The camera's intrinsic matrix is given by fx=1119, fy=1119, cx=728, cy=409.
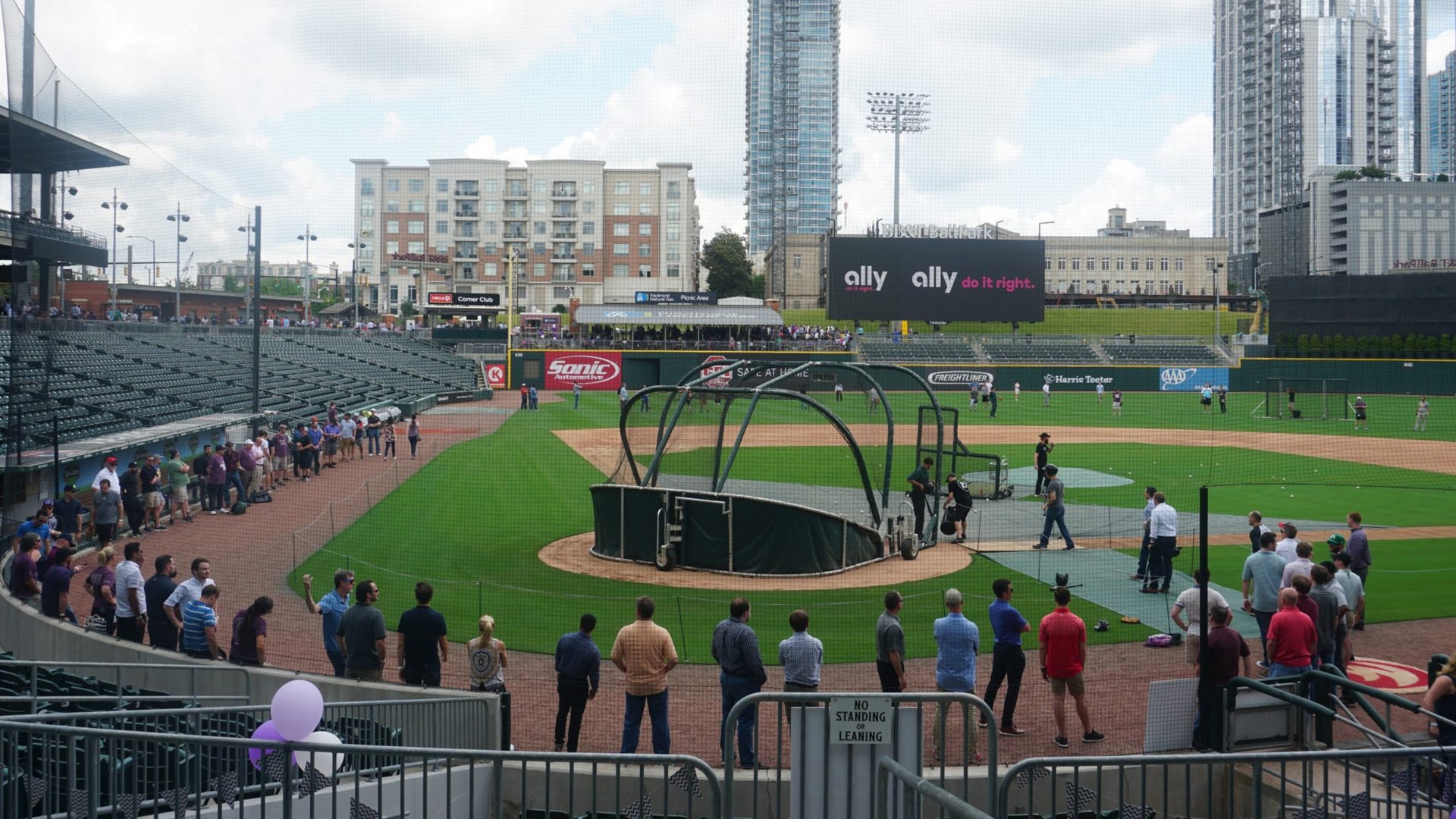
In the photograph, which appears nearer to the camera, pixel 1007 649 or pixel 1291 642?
pixel 1291 642

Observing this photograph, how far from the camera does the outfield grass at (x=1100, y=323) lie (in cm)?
7245

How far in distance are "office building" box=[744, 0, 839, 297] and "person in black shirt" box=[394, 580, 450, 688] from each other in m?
178

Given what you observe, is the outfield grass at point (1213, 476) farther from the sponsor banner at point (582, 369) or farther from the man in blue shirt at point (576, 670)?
the sponsor banner at point (582, 369)

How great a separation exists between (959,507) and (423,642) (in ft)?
36.9

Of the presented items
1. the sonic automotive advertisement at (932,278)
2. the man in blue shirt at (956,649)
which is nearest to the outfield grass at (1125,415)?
the sonic automotive advertisement at (932,278)

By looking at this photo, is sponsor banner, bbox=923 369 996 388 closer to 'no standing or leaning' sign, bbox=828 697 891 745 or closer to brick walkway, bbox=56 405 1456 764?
brick walkway, bbox=56 405 1456 764

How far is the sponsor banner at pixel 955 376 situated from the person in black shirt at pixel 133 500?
4547 cm

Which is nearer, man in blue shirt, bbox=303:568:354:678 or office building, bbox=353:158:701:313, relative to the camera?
man in blue shirt, bbox=303:568:354:678

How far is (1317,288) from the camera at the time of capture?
5538 cm

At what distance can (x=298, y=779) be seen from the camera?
6.22m

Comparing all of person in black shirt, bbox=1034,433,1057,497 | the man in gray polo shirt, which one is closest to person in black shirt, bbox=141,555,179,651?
the man in gray polo shirt

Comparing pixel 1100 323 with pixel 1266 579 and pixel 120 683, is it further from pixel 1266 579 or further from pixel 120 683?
pixel 120 683

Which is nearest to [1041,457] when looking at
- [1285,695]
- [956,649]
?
[956,649]

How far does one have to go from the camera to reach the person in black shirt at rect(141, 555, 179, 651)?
36.1 ft
